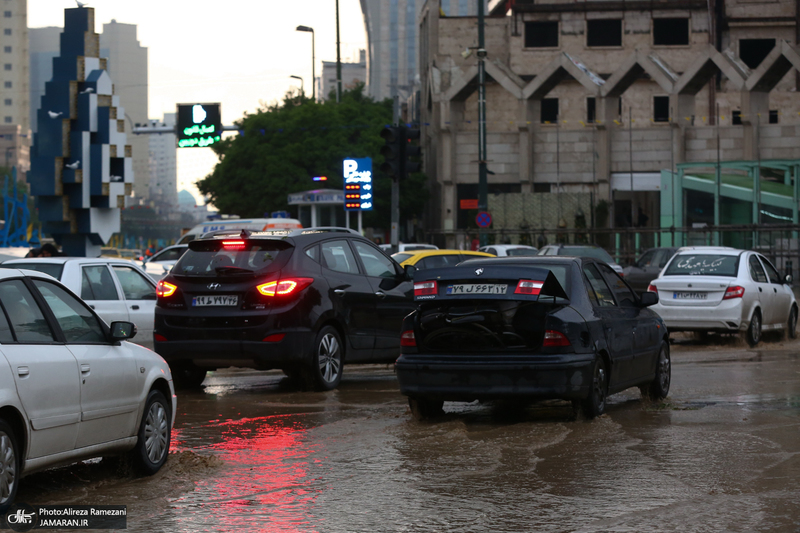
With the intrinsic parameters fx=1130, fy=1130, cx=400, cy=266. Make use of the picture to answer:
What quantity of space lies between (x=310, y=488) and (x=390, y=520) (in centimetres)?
104

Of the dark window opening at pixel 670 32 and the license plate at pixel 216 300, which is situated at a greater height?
the dark window opening at pixel 670 32

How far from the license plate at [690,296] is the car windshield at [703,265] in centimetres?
49

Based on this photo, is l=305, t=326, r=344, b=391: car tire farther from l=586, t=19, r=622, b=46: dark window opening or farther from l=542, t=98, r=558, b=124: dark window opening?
l=586, t=19, r=622, b=46: dark window opening

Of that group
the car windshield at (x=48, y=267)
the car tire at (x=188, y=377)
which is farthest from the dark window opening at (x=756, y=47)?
the car windshield at (x=48, y=267)

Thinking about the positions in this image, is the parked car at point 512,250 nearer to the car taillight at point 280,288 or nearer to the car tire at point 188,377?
the car tire at point 188,377

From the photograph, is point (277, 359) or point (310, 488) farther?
point (277, 359)

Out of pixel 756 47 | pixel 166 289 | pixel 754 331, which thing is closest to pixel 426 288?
pixel 166 289

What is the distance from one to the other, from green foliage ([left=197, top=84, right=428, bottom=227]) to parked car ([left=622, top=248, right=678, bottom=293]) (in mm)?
32289

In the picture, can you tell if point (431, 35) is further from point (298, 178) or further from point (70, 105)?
point (70, 105)

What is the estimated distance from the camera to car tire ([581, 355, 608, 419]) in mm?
9472

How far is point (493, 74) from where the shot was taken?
5759 centimetres

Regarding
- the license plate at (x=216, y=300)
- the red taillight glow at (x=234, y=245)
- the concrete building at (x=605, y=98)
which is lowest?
the license plate at (x=216, y=300)

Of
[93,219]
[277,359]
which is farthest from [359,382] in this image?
[93,219]

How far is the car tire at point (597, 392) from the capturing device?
31.1ft
